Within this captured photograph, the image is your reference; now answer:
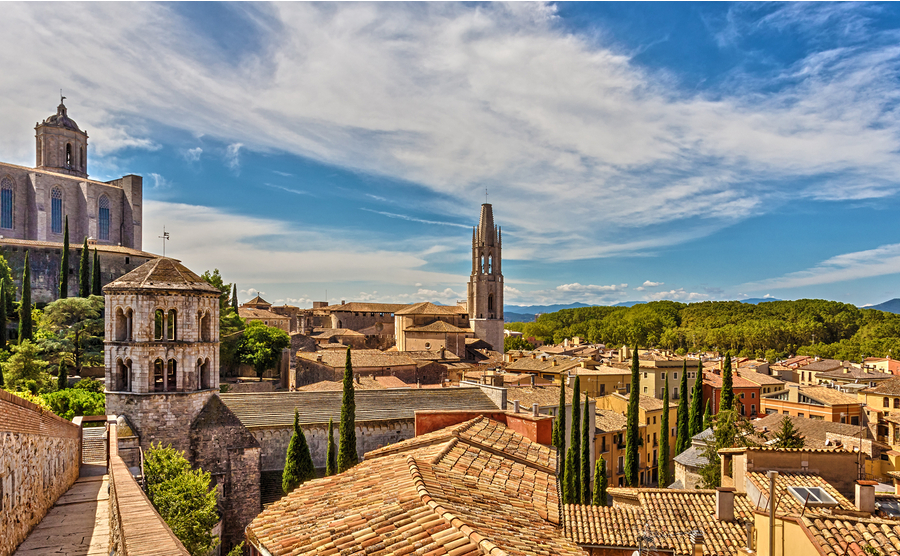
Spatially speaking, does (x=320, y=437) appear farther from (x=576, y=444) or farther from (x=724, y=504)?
(x=724, y=504)

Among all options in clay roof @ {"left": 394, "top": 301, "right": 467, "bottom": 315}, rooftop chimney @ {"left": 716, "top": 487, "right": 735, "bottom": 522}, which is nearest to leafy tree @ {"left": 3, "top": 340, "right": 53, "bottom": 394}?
rooftop chimney @ {"left": 716, "top": 487, "right": 735, "bottom": 522}

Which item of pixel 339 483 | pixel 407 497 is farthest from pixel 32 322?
pixel 407 497

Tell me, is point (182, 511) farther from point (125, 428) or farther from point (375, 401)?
point (375, 401)

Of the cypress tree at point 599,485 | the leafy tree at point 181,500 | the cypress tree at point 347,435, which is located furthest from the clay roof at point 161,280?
the cypress tree at point 599,485

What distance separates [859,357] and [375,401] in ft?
285

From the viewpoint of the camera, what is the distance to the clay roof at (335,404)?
23.5 metres

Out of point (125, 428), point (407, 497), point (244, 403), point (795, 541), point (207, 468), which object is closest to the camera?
point (407, 497)

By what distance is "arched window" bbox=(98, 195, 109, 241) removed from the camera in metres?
61.0

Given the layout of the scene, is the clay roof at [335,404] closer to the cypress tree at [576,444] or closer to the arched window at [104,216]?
the cypress tree at [576,444]

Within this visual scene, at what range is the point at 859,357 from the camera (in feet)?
275

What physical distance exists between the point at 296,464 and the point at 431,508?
53.3 feet

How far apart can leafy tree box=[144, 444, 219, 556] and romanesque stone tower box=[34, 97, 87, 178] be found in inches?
2318

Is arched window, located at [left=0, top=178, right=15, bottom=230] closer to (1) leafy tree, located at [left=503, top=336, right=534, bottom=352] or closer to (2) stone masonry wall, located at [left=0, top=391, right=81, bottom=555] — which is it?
(2) stone masonry wall, located at [left=0, top=391, right=81, bottom=555]

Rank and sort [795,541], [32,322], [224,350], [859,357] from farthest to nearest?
[859,357] < [224,350] < [32,322] < [795,541]
